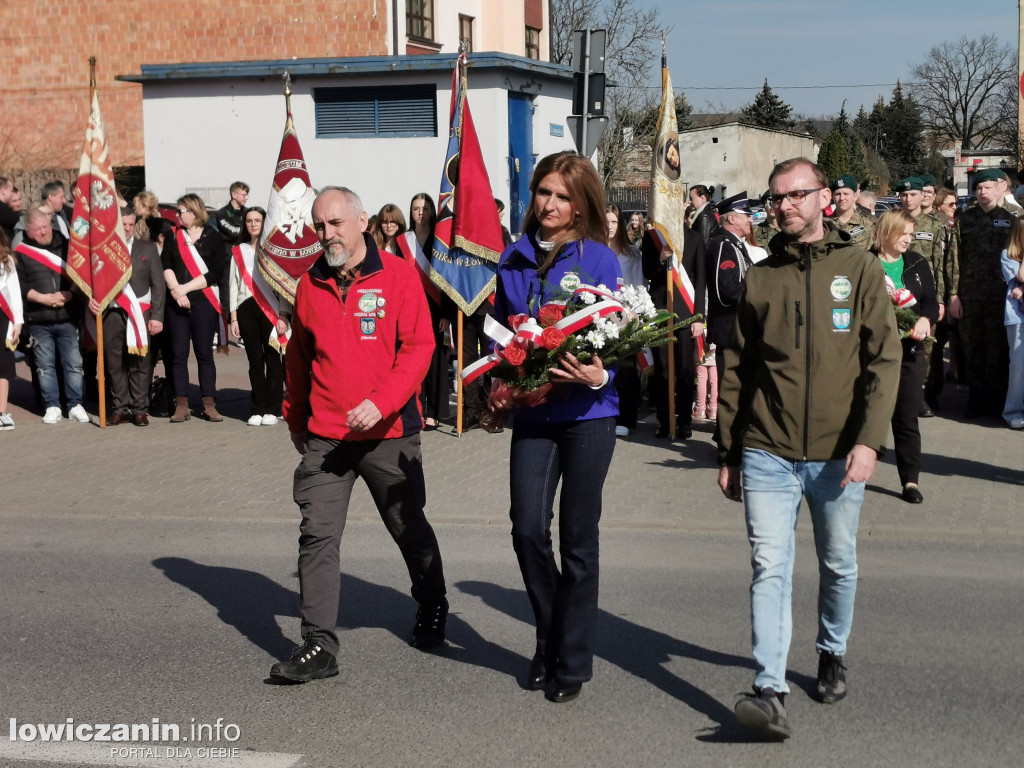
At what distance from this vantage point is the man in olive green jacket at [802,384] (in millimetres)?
4863

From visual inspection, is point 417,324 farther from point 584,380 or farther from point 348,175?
point 348,175

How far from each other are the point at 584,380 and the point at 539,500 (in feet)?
1.79

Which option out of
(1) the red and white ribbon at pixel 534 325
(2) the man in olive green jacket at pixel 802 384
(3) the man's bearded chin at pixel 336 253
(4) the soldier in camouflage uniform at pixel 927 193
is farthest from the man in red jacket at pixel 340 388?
(4) the soldier in camouflage uniform at pixel 927 193

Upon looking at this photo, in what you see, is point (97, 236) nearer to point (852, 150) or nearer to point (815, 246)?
point (815, 246)

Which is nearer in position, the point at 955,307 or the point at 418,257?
the point at 418,257

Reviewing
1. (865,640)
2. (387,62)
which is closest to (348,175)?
(387,62)

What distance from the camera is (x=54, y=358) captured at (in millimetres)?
13188

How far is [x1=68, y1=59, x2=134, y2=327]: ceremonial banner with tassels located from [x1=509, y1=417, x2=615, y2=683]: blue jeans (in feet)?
27.4

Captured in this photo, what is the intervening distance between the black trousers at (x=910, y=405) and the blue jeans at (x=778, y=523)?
4.02 meters

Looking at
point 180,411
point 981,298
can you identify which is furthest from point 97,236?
point 981,298

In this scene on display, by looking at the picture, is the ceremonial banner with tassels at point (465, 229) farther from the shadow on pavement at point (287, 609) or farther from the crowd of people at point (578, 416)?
the crowd of people at point (578, 416)

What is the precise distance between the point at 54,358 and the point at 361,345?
27.9ft

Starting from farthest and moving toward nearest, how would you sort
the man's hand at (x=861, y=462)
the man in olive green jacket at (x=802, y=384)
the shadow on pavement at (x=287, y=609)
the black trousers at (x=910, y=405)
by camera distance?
1. the black trousers at (x=910, y=405)
2. the shadow on pavement at (x=287, y=609)
3. the man in olive green jacket at (x=802, y=384)
4. the man's hand at (x=861, y=462)

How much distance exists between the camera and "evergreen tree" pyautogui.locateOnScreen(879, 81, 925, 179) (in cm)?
8925
